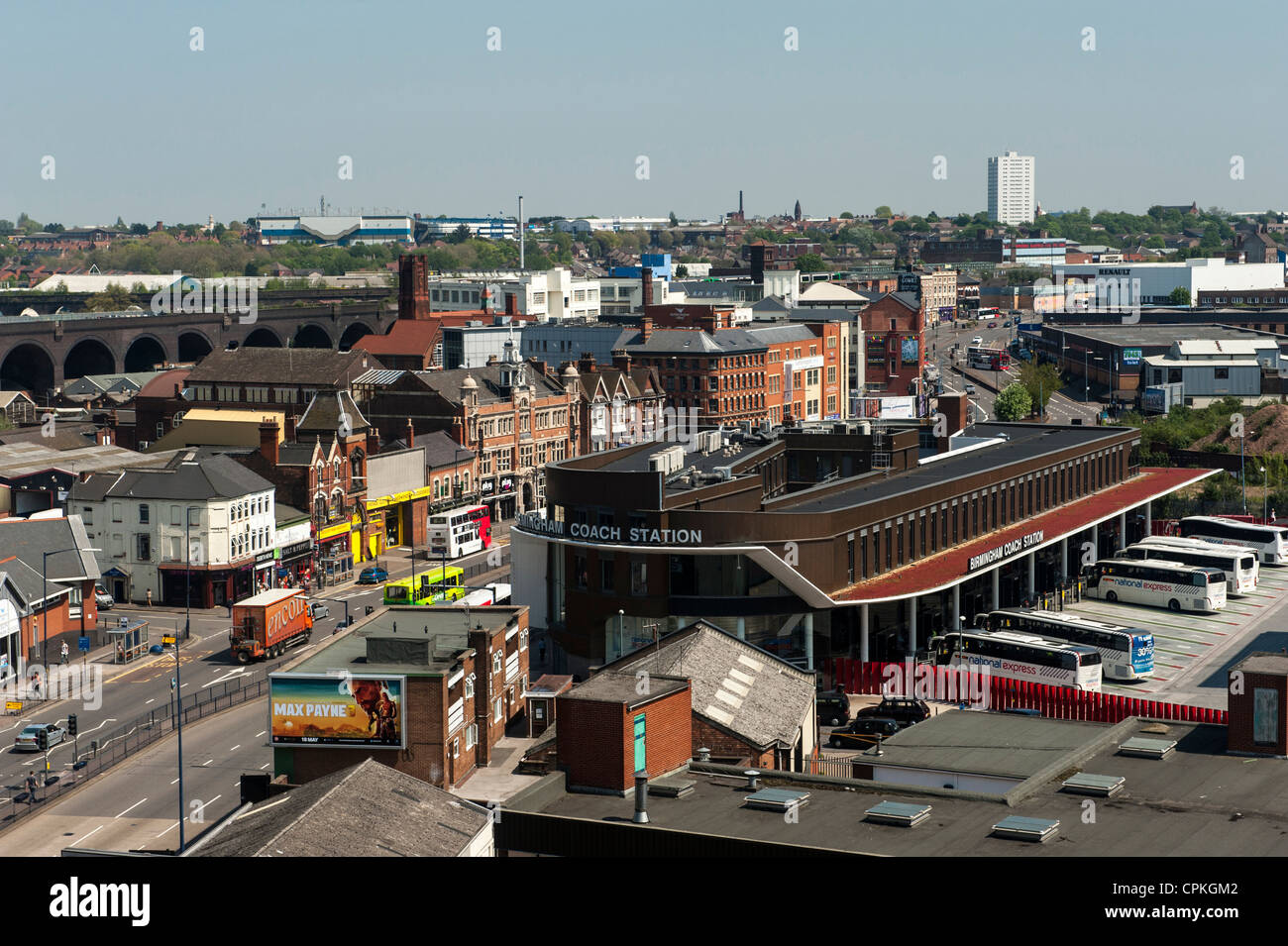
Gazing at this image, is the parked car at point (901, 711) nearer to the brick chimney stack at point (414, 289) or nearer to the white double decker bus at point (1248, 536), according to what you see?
the white double decker bus at point (1248, 536)

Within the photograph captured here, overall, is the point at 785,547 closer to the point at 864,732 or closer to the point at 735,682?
the point at 864,732

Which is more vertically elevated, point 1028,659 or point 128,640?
point 1028,659

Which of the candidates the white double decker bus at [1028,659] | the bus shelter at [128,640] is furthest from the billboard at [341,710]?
the bus shelter at [128,640]

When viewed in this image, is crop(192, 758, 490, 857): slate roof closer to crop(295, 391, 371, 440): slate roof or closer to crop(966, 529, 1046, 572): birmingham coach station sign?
crop(966, 529, 1046, 572): birmingham coach station sign

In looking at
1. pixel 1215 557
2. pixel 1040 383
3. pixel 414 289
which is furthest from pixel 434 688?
pixel 414 289
